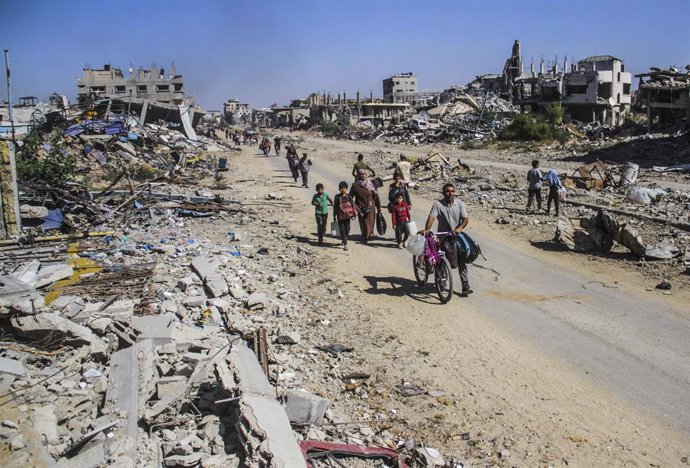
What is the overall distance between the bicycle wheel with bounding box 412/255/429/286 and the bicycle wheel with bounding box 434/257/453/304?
0.41 meters

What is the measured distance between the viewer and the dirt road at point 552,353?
4590 millimetres

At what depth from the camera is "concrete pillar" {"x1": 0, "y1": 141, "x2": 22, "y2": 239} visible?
471 inches

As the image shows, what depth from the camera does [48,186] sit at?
13.8 meters

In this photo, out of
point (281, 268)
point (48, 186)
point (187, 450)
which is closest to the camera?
point (187, 450)

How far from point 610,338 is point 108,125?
29914 millimetres

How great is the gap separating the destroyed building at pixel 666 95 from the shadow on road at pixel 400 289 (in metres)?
33.6

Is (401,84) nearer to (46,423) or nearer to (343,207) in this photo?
(343,207)

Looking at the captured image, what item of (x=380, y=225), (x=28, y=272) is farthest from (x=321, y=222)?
(x=28, y=272)

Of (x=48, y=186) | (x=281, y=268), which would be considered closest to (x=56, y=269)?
(x=281, y=268)

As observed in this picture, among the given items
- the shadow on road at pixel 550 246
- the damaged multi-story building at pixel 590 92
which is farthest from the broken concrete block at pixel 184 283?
the damaged multi-story building at pixel 590 92

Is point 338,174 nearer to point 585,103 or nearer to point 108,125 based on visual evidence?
point 108,125

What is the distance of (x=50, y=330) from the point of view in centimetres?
579

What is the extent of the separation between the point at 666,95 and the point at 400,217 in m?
39.4

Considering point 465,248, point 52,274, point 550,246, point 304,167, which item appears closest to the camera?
point 465,248
